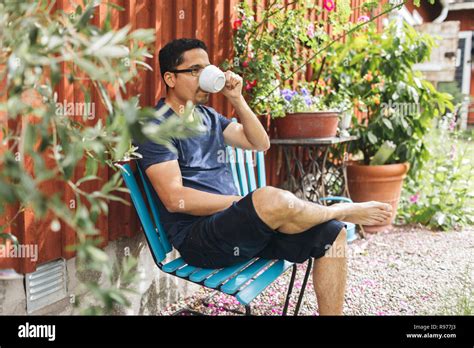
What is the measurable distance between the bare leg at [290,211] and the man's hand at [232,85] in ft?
2.26

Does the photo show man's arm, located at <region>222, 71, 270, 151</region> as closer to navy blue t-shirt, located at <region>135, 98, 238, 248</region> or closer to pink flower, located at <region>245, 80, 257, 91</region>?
navy blue t-shirt, located at <region>135, 98, 238, 248</region>

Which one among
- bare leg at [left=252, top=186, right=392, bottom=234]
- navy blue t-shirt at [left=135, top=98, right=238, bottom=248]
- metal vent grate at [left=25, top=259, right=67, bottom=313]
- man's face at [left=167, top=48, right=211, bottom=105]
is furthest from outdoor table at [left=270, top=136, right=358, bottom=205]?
metal vent grate at [left=25, top=259, right=67, bottom=313]

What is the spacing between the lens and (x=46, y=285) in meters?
2.05

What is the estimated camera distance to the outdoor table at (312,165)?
3.76 metres

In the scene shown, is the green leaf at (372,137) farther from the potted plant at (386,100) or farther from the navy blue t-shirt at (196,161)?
the navy blue t-shirt at (196,161)

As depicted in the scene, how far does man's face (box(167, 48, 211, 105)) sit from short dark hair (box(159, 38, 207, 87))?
0.07ft

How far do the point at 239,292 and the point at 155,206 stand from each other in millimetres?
678

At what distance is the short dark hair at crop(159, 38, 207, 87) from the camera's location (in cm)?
242

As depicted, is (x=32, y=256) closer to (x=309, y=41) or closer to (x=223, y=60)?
(x=223, y=60)

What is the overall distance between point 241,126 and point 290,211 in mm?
856

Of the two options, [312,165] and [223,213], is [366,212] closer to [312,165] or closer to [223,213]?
[223,213]
